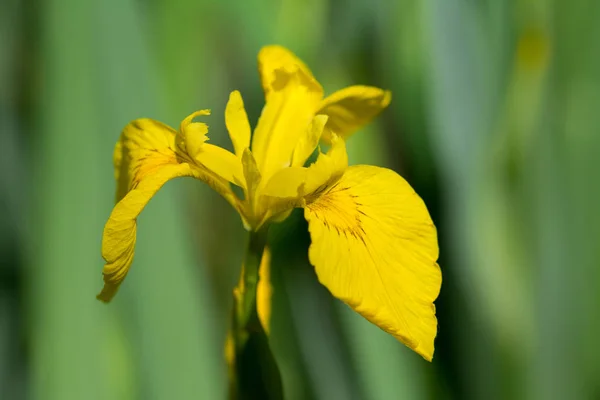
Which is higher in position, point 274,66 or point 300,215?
point 274,66

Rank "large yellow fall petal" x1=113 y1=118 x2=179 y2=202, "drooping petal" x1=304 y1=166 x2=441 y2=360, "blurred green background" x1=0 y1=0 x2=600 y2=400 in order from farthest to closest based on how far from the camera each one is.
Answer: "blurred green background" x1=0 y1=0 x2=600 y2=400, "large yellow fall petal" x1=113 y1=118 x2=179 y2=202, "drooping petal" x1=304 y1=166 x2=441 y2=360

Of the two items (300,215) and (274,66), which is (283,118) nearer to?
(274,66)

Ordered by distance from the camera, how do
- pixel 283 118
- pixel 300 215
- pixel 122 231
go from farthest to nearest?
pixel 300 215 < pixel 283 118 < pixel 122 231

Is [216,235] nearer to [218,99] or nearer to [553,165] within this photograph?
[218,99]

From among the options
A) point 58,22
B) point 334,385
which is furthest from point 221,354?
point 58,22

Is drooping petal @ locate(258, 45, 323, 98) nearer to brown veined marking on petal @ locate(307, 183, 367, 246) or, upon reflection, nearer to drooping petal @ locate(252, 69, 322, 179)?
drooping petal @ locate(252, 69, 322, 179)

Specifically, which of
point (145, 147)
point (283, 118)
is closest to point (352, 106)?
point (283, 118)

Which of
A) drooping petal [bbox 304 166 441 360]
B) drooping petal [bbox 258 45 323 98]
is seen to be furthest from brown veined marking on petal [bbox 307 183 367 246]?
drooping petal [bbox 258 45 323 98]

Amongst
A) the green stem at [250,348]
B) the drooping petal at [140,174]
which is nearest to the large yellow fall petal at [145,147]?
the drooping petal at [140,174]
